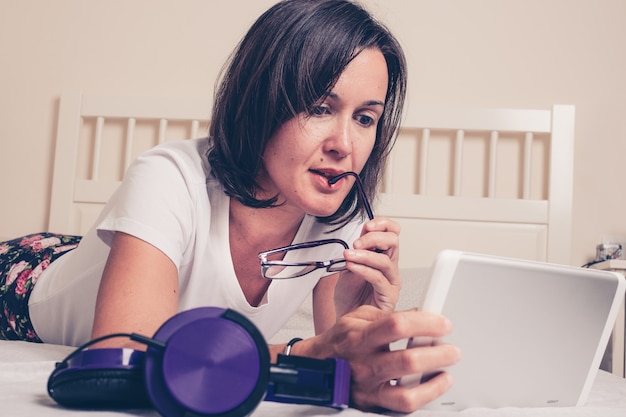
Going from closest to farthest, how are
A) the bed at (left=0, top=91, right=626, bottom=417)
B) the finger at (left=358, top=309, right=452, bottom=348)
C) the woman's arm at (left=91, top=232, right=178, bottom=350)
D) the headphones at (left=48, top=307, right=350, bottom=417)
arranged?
the headphones at (left=48, top=307, right=350, bottom=417) < the finger at (left=358, top=309, right=452, bottom=348) < the woman's arm at (left=91, top=232, right=178, bottom=350) < the bed at (left=0, top=91, right=626, bottom=417)

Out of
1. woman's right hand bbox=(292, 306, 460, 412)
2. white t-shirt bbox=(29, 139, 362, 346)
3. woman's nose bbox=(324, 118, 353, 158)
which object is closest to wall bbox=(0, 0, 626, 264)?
white t-shirt bbox=(29, 139, 362, 346)

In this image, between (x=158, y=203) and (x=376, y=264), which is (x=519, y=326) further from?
(x=158, y=203)

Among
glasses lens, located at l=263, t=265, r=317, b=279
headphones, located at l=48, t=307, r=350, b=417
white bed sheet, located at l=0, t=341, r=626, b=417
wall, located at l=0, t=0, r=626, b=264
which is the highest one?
wall, located at l=0, t=0, r=626, b=264

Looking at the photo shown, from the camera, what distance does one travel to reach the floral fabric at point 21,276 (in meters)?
1.52

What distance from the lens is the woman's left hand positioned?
3.27 feet

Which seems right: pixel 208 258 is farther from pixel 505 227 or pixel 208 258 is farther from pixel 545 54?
pixel 545 54

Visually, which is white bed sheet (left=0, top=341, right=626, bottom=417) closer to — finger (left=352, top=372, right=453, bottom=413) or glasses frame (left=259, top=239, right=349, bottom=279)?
finger (left=352, top=372, right=453, bottom=413)

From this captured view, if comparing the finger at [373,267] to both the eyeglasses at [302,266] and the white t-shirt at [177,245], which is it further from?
the white t-shirt at [177,245]

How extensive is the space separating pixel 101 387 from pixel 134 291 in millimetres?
244

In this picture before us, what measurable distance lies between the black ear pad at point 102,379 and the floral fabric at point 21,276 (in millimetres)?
980

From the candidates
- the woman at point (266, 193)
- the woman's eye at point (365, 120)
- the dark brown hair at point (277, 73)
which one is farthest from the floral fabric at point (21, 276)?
the woman's eye at point (365, 120)

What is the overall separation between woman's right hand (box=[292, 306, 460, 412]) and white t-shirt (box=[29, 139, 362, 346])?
1.00ft

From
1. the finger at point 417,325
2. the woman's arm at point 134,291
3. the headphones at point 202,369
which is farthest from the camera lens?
the woman's arm at point 134,291

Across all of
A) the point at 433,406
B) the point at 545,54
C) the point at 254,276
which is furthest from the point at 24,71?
the point at 433,406
